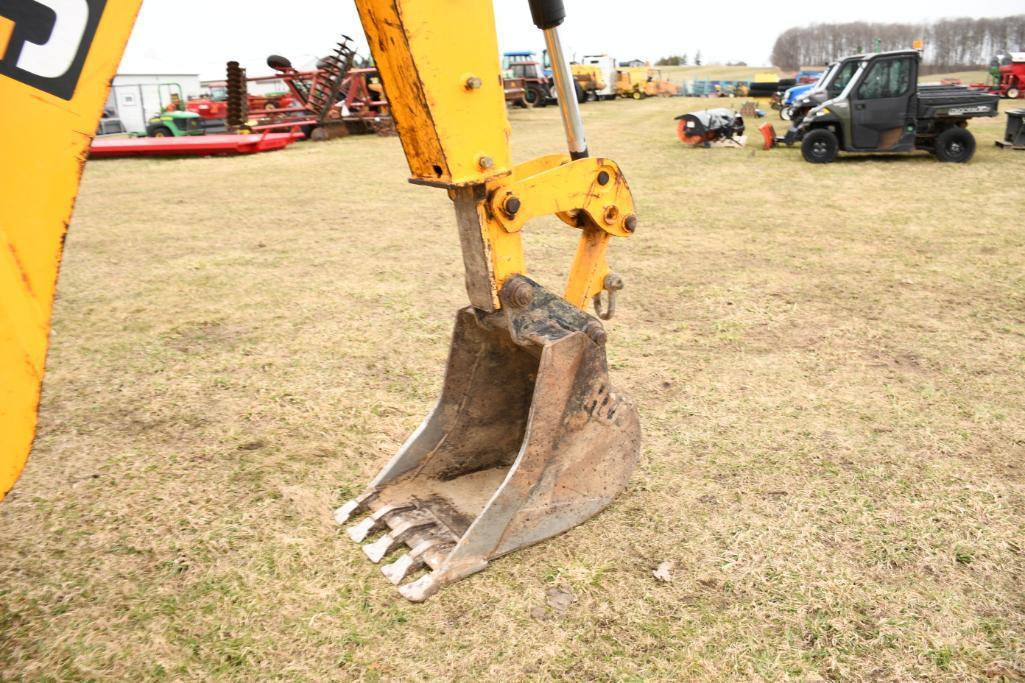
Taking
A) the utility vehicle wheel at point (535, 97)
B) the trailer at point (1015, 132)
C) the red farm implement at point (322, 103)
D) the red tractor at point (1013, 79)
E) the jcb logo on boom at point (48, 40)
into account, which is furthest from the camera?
the utility vehicle wheel at point (535, 97)

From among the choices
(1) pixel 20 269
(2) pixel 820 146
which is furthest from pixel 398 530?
(2) pixel 820 146

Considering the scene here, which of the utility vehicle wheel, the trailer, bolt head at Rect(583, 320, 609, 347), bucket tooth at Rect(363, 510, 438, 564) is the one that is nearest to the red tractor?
the trailer

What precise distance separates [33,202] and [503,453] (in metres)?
2.00

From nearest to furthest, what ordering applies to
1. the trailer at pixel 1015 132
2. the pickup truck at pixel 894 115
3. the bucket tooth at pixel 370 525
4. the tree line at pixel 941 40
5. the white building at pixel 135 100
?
the bucket tooth at pixel 370 525, the pickup truck at pixel 894 115, the trailer at pixel 1015 132, the white building at pixel 135 100, the tree line at pixel 941 40

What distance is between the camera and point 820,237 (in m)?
7.02

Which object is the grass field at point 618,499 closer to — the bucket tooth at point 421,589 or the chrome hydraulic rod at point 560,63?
the bucket tooth at point 421,589

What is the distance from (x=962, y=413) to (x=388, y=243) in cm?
508

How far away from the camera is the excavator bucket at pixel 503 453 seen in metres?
2.52

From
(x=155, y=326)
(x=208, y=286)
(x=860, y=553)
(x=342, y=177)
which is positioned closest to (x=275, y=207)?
(x=342, y=177)

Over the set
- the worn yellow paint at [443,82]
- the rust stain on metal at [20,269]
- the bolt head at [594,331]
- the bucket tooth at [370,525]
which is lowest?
the bucket tooth at [370,525]

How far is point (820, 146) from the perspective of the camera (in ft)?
38.0

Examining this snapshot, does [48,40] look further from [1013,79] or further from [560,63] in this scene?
[1013,79]

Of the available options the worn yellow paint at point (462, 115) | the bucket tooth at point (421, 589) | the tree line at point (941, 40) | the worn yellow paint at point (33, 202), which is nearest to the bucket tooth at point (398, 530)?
the bucket tooth at point (421, 589)

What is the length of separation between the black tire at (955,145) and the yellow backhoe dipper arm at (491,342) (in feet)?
34.7
